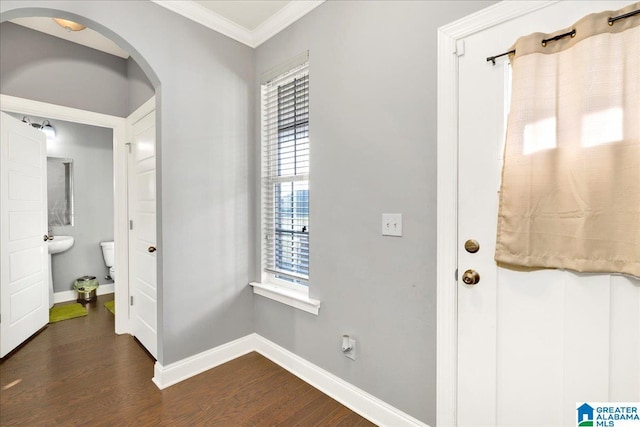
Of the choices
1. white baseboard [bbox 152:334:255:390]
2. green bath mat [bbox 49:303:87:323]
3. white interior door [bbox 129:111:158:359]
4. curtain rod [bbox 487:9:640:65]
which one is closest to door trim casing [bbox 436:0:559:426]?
curtain rod [bbox 487:9:640:65]

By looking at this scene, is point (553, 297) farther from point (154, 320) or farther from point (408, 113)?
point (154, 320)

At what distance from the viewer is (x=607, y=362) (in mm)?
1088

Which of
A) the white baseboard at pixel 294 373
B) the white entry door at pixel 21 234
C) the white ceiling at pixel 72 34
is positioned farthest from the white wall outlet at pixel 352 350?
the white ceiling at pixel 72 34

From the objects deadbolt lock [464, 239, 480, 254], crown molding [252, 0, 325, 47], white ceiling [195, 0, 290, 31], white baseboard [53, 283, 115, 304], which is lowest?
white baseboard [53, 283, 115, 304]

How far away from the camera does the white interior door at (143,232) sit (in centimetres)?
246

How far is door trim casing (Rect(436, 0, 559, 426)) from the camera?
1.41m

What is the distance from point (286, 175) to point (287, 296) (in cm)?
94

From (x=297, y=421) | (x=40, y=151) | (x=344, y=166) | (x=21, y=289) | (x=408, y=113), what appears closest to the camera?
(x=408, y=113)

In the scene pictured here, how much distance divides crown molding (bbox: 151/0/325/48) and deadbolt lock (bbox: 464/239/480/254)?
70.6 inches

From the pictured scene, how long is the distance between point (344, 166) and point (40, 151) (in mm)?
3275

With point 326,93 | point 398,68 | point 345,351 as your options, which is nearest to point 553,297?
point 345,351

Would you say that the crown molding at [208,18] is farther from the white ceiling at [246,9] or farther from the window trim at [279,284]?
the window trim at [279,284]

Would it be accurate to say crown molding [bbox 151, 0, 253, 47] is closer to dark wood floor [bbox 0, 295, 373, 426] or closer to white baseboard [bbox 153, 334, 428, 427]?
white baseboard [bbox 153, 334, 428, 427]

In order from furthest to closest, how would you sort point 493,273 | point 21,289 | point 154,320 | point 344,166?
1. point 21,289
2. point 154,320
3. point 344,166
4. point 493,273
